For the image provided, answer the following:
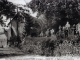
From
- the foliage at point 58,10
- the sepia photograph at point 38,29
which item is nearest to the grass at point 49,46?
the sepia photograph at point 38,29

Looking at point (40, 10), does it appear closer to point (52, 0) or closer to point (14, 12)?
point (52, 0)

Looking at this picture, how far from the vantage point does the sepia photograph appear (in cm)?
156

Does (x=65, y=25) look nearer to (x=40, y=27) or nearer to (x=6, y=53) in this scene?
(x=40, y=27)

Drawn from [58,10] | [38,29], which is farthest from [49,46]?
[58,10]

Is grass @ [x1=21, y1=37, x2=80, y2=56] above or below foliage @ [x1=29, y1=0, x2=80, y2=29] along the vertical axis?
below

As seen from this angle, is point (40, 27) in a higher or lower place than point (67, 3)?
lower

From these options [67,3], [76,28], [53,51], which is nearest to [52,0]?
[67,3]

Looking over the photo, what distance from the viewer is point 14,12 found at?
159 centimetres

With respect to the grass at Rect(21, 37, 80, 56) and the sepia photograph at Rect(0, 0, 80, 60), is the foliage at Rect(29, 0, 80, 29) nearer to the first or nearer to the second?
the sepia photograph at Rect(0, 0, 80, 60)

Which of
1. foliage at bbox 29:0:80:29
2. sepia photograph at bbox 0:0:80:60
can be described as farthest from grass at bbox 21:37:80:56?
foliage at bbox 29:0:80:29

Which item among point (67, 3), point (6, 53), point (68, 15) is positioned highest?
point (67, 3)

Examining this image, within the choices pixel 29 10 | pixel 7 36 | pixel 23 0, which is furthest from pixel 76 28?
pixel 7 36

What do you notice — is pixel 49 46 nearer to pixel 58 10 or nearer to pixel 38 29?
pixel 38 29

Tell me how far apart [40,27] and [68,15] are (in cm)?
36
